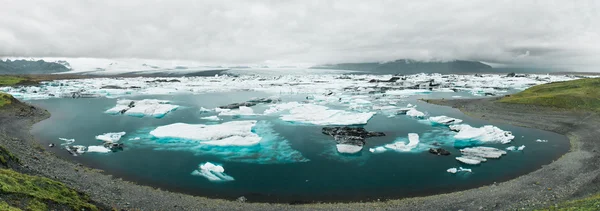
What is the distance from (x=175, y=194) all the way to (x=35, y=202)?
264 inches

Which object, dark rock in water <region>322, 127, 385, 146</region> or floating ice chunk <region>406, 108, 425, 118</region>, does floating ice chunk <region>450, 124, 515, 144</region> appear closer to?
dark rock in water <region>322, 127, 385, 146</region>

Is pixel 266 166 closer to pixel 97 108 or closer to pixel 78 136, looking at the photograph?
pixel 78 136

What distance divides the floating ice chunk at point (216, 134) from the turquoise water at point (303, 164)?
2.41 feet

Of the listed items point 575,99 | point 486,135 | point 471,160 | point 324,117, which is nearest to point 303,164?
point 471,160

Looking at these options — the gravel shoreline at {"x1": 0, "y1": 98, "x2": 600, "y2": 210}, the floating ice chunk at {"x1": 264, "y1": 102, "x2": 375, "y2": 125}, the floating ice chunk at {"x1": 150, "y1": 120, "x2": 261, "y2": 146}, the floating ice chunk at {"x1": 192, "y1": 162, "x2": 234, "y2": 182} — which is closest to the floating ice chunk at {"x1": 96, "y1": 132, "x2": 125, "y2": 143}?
the floating ice chunk at {"x1": 150, "y1": 120, "x2": 261, "y2": 146}

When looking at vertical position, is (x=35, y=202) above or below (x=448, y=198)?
above

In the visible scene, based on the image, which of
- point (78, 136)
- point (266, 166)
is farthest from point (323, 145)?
point (78, 136)

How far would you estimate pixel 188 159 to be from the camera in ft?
71.7

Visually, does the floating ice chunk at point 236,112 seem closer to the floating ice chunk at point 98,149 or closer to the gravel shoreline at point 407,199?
the floating ice chunk at point 98,149

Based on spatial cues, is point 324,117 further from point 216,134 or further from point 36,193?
point 36,193

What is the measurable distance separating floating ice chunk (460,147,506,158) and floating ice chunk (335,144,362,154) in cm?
757

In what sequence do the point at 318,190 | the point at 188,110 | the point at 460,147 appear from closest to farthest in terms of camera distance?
the point at 318,190 → the point at 460,147 → the point at 188,110

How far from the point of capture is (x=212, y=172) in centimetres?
1895

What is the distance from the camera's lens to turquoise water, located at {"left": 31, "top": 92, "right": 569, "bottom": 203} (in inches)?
663
